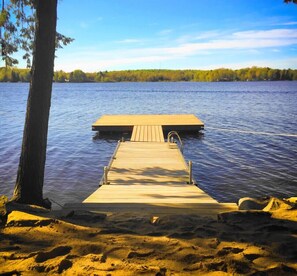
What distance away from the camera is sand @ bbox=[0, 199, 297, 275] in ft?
9.94

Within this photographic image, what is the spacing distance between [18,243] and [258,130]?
22618 millimetres

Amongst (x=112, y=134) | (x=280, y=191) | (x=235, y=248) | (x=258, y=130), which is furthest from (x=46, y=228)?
(x=258, y=130)

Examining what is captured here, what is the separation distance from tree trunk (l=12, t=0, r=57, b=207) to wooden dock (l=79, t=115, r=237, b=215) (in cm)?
108

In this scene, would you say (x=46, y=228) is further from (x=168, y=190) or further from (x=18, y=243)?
(x=168, y=190)

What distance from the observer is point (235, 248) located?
11.3 ft

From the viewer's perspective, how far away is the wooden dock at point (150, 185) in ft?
17.7

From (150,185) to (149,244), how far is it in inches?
185

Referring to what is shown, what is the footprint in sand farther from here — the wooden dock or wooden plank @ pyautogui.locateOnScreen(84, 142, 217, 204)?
wooden plank @ pyautogui.locateOnScreen(84, 142, 217, 204)

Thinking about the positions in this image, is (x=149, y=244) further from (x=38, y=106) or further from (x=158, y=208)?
(x=38, y=106)

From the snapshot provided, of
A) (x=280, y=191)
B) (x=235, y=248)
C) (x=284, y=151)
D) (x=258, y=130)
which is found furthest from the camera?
(x=258, y=130)

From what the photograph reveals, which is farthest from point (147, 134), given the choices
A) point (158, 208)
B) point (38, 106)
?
point (158, 208)

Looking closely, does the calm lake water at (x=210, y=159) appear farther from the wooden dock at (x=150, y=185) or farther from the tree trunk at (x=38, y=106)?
the tree trunk at (x=38, y=106)

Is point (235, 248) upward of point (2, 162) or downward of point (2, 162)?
upward

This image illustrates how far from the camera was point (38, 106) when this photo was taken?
5.52 metres
